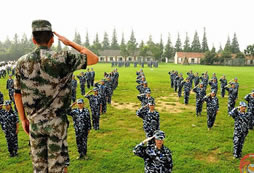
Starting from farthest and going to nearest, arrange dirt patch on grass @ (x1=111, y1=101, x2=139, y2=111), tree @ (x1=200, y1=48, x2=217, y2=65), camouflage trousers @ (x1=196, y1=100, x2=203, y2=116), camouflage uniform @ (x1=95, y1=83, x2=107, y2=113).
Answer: tree @ (x1=200, y1=48, x2=217, y2=65), dirt patch on grass @ (x1=111, y1=101, x2=139, y2=111), camouflage trousers @ (x1=196, y1=100, x2=203, y2=116), camouflage uniform @ (x1=95, y1=83, x2=107, y2=113)

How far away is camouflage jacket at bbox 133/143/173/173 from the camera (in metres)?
4.48

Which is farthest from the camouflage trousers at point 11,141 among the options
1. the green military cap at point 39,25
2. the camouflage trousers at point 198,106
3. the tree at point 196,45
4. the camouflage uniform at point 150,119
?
the tree at point 196,45

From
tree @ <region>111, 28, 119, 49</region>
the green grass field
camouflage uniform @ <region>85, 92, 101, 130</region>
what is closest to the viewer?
the green grass field

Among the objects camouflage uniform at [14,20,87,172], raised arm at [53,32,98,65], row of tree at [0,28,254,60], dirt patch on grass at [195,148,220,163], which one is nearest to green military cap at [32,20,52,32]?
camouflage uniform at [14,20,87,172]

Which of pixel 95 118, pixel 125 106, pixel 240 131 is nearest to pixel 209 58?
pixel 125 106

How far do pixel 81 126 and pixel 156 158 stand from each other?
3422mm

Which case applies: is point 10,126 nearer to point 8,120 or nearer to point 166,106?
point 8,120

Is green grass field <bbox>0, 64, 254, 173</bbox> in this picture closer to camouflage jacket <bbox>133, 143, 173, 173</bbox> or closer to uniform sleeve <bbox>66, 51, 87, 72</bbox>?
camouflage jacket <bbox>133, 143, 173, 173</bbox>

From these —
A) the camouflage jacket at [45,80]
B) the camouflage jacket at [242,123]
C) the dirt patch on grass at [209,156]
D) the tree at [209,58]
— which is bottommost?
the dirt patch on grass at [209,156]

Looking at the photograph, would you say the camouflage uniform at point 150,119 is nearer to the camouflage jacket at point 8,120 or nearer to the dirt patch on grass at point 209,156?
the dirt patch on grass at point 209,156

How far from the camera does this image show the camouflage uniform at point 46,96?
2.02 m

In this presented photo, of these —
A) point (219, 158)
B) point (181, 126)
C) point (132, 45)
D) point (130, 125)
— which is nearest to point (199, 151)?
point (219, 158)

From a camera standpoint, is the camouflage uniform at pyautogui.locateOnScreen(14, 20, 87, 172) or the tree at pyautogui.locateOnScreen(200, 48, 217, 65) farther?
the tree at pyautogui.locateOnScreen(200, 48, 217, 65)

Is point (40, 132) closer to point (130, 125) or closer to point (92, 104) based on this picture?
point (92, 104)
